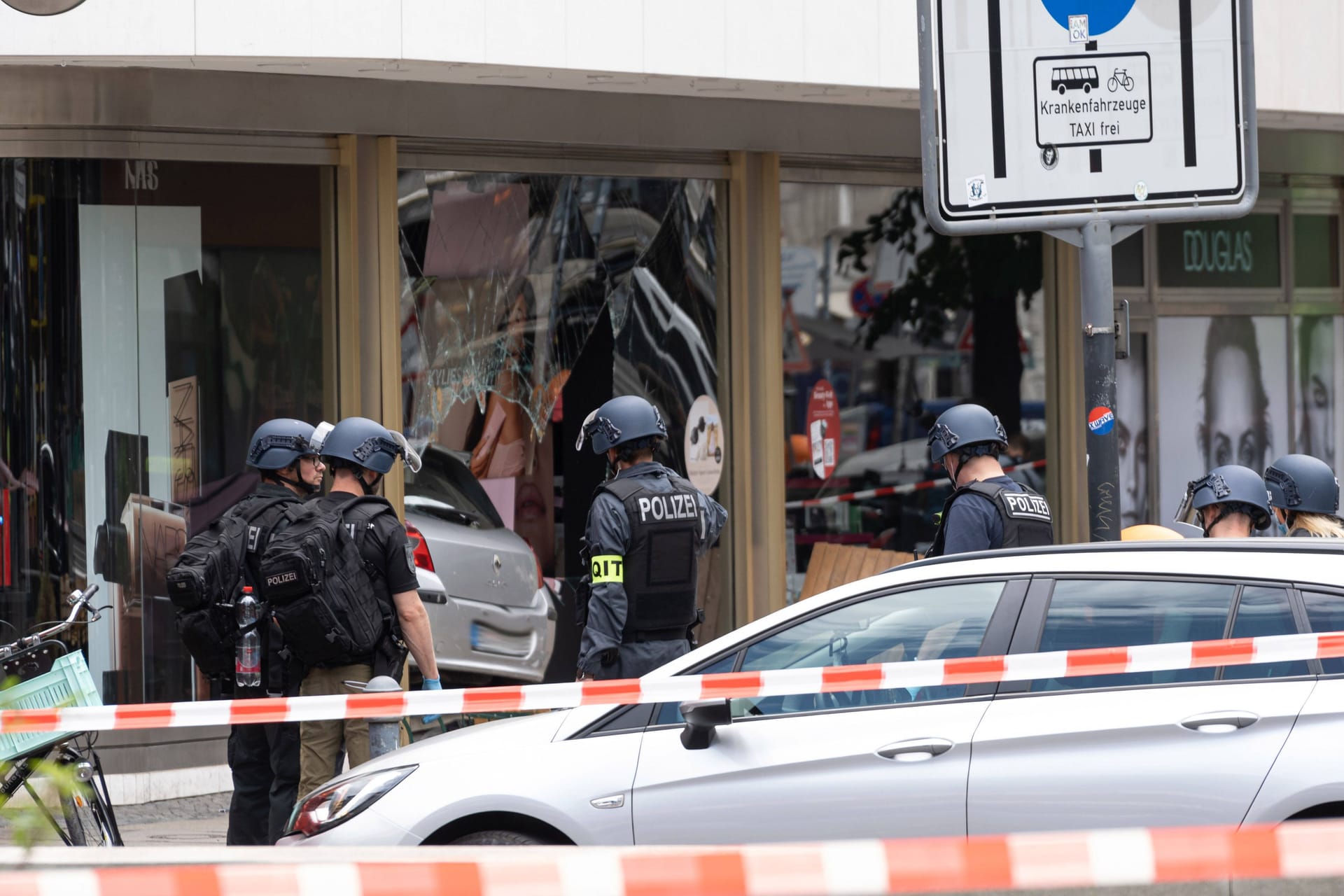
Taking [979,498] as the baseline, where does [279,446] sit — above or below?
above

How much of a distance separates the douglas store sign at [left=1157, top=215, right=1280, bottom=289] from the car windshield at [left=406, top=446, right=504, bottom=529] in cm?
531

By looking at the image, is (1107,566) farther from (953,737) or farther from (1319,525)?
(1319,525)

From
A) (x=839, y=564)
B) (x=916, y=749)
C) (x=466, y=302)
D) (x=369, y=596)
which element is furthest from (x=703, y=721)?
(x=839, y=564)

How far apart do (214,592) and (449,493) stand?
112 inches

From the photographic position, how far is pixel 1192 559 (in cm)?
455

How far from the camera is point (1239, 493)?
6254mm

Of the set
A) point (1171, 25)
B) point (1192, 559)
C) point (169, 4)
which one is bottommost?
point (1192, 559)

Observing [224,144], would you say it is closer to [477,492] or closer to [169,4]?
[169,4]

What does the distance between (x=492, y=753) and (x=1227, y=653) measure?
212 cm

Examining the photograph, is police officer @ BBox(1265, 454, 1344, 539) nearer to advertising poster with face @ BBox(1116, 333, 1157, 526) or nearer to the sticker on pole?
the sticker on pole

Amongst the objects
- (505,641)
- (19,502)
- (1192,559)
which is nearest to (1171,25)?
(1192,559)

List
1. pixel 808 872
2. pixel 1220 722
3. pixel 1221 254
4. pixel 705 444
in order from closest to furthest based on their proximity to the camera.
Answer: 1. pixel 808 872
2. pixel 1220 722
3. pixel 705 444
4. pixel 1221 254

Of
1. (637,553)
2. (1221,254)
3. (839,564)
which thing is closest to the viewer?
(637,553)

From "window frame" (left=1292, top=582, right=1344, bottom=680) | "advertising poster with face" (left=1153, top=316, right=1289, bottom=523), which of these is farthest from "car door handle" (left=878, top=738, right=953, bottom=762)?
"advertising poster with face" (left=1153, top=316, right=1289, bottom=523)
